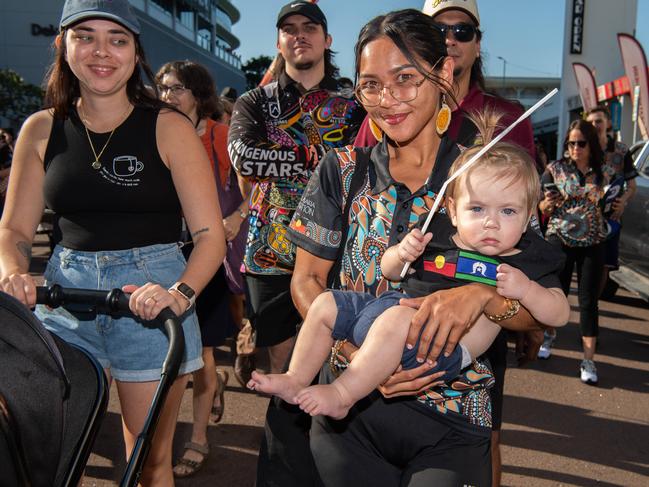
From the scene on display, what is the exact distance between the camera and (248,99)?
3881 millimetres

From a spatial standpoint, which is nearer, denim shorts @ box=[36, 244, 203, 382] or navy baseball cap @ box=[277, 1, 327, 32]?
denim shorts @ box=[36, 244, 203, 382]

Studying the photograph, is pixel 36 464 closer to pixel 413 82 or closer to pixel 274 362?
pixel 413 82

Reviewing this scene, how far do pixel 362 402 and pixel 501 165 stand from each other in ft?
2.66

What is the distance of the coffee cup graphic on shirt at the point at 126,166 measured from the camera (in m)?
2.46

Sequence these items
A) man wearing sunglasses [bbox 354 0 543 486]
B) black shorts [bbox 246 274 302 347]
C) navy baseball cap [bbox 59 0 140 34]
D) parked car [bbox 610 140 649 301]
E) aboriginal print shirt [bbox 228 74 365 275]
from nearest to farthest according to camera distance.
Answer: navy baseball cap [bbox 59 0 140 34], man wearing sunglasses [bbox 354 0 543 486], aboriginal print shirt [bbox 228 74 365 275], black shorts [bbox 246 274 302 347], parked car [bbox 610 140 649 301]

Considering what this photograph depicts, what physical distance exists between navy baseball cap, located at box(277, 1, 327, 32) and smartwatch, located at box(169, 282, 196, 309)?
2.05 metres

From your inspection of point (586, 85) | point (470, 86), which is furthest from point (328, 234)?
point (586, 85)

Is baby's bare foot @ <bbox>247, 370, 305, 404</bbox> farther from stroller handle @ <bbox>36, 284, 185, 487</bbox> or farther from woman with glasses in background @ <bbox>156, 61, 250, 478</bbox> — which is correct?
woman with glasses in background @ <bbox>156, 61, 250, 478</bbox>

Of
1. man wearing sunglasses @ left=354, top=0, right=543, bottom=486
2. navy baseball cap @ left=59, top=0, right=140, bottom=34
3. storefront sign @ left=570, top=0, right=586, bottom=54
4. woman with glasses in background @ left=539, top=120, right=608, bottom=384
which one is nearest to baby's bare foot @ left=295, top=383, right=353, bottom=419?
man wearing sunglasses @ left=354, top=0, right=543, bottom=486

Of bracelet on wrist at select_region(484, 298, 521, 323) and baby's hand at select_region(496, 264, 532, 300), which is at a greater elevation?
baby's hand at select_region(496, 264, 532, 300)

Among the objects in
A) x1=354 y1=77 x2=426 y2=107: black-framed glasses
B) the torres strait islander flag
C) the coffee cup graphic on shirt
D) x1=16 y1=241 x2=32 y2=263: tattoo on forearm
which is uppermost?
x1=354 y1=77 x2=426 y2=107: black-framed glasses

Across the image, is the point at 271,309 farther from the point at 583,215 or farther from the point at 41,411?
the point at 583,215

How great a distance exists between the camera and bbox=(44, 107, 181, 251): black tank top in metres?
2.46

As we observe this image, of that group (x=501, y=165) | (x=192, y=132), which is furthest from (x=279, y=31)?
(x=501, y=165)
